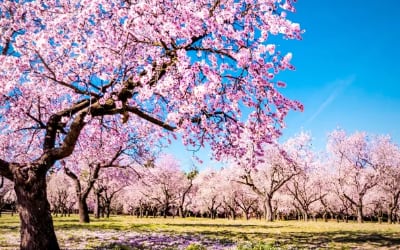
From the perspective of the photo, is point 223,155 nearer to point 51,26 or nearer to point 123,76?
point 123,76

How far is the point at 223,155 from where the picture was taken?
643 inches

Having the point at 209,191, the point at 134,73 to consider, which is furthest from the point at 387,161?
the point at 134,73

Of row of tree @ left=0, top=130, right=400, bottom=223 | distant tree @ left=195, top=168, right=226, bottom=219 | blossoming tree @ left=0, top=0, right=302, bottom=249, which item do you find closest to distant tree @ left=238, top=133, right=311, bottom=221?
row of tree @ left=0, top=130, right=400, bottom=223

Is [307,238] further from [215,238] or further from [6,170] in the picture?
[6,170]

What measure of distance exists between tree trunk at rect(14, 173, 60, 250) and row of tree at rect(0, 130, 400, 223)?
7.76m

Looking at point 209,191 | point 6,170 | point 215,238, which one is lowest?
point 215,238

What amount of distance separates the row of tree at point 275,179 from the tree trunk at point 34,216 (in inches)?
305

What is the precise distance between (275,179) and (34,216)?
Answer: 179 feet

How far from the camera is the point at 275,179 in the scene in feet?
206

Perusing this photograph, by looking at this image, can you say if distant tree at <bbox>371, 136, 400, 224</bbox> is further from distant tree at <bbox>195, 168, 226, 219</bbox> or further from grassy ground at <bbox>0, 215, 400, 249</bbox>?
distant tree at <bbox>195, 168, 226, 219</bbox>

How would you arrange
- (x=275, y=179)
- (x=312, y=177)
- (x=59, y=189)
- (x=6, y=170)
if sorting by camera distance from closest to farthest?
1. (x=6, y=170)
2. (x=275, y=179)
3. (x=312, y=177)
4. (x=59, y=189)

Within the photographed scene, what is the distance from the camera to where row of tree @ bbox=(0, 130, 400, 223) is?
4131 cm

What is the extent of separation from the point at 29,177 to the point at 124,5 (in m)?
6.63

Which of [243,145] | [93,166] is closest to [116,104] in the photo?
[243,145]
